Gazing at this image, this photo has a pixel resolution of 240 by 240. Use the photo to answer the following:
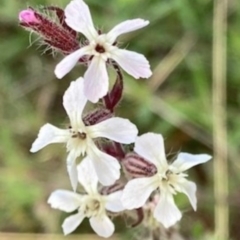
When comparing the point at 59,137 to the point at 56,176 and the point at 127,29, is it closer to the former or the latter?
the point at 127,29

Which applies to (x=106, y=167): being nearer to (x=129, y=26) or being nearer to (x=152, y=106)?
(x=129, y=26)

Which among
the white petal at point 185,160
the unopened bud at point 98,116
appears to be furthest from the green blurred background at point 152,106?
the unopened bud at point 98,116

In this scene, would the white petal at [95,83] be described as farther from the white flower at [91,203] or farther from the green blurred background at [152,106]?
the green blurred background at [152,106]

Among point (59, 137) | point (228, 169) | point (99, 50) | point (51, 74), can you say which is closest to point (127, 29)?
point (99, 50)

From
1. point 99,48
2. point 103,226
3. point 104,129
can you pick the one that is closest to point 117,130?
point 104,129

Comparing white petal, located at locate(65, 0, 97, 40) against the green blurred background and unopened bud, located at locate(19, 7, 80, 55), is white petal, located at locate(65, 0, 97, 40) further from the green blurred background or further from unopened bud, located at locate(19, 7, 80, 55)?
the green blurred background
